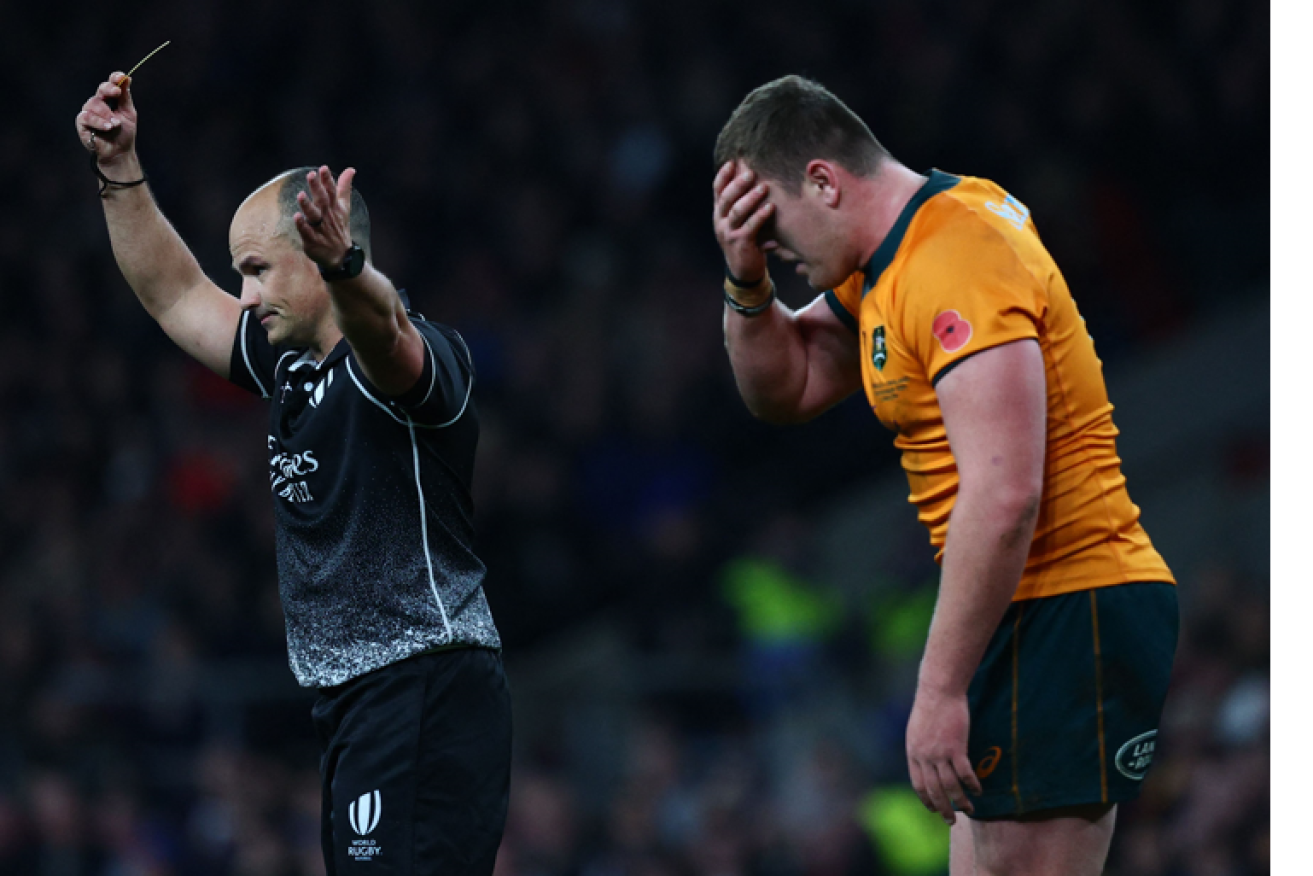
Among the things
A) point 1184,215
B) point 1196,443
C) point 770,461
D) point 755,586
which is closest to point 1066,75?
point 1184,215

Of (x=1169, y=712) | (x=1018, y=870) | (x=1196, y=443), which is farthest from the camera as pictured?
(x=1196, y=443)

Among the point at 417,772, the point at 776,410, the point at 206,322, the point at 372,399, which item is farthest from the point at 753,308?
the point at 206,322

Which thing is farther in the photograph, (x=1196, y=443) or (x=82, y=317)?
(x=82, y=317)

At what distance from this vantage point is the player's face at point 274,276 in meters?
3.26

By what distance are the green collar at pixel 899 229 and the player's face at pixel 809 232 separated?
72mm

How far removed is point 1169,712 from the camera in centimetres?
734

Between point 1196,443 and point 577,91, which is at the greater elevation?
point 577,91

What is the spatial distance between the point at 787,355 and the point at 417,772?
1271 millimetres

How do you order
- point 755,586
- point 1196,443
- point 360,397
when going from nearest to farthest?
1. point 360,397
2. point 755,586
3. point 1196,443

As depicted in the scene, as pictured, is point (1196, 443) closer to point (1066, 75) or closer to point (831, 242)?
point (1066, 75)

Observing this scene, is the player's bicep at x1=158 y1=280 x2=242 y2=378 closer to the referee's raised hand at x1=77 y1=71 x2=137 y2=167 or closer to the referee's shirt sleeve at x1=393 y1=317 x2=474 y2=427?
the referee's raised hand at x1=77 y1=71 x2=137 y2=167

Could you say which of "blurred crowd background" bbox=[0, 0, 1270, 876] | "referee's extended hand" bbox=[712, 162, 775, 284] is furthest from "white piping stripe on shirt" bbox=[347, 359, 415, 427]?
"blurred crowd background" bbox=[0, 0, 1270, 876]

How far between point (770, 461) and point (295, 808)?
3.99m

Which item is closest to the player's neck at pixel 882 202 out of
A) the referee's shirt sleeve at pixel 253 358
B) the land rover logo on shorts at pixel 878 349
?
the land rover logo on shorts at pixel 878 349
